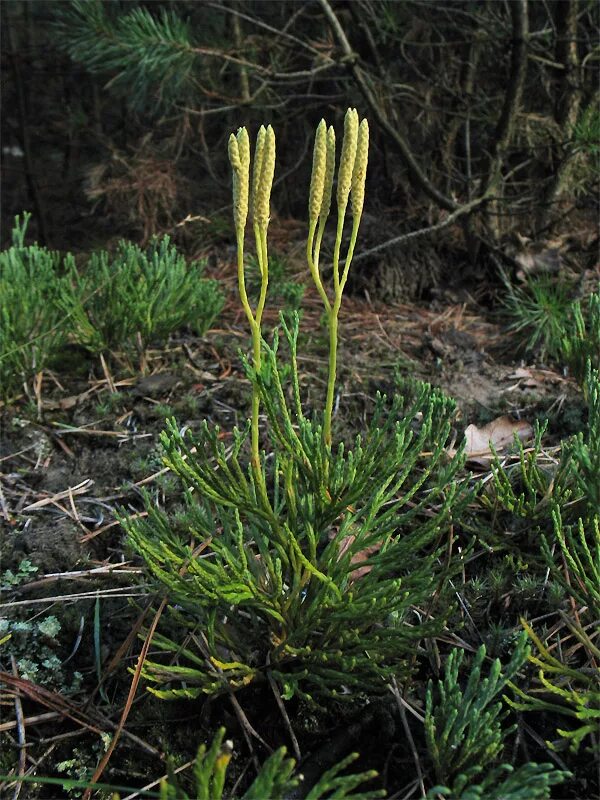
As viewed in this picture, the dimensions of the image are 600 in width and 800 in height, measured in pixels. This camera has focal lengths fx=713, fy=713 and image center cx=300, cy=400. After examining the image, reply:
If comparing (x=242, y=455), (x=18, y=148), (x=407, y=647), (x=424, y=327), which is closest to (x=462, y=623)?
(x=407, y=647)

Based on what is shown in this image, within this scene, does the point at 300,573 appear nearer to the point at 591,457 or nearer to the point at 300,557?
the point at 300,557

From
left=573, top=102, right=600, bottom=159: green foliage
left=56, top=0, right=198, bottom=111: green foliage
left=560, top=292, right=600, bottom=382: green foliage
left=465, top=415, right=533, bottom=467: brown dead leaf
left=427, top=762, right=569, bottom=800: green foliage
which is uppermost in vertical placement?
left=56, top=0, right=198, bottom=111: green foliage

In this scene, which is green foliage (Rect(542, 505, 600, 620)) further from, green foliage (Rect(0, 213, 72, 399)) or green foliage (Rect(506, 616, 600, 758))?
green foliage (Rect(0, 213, 72, 399))

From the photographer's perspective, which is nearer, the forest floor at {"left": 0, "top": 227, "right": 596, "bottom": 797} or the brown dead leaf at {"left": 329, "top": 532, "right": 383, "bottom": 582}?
the forest floor at {"left": 0, "top": 227, "right": 596, "bottom": 797}

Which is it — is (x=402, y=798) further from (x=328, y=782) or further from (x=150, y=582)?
(x=150, y=582)

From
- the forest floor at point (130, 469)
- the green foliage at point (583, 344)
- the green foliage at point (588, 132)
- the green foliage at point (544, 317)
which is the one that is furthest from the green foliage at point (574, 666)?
the green foliage at point (588, 132)

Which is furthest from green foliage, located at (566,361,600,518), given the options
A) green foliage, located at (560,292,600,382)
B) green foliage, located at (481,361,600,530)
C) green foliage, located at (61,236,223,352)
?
green foliage, located at (61,236,223,352)

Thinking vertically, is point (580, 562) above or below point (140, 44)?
below

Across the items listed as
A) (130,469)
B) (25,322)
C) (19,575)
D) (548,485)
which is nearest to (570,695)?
(548,485)
